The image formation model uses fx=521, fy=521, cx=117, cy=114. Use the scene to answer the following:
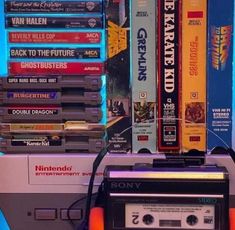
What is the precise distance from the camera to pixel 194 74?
1.46 meters

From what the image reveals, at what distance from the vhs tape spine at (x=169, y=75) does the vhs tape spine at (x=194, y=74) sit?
0.06 feet

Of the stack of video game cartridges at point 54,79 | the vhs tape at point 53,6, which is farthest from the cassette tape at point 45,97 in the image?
the vhs tape at point 53,6

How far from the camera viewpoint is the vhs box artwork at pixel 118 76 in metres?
1.45

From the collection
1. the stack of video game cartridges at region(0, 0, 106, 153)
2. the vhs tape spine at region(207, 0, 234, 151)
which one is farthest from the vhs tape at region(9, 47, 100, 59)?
the vhs tape spine at region(207, 0, 234, 151)

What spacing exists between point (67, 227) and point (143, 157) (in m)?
0.30

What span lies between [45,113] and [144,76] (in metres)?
0.30

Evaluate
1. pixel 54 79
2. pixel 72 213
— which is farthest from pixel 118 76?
pixel 72 213

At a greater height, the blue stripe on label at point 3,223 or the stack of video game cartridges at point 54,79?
the stack of video game cartridges at point 54,79

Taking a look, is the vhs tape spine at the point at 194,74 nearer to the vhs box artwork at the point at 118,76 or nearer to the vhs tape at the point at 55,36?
the vhs box artwork at the point at 118,76

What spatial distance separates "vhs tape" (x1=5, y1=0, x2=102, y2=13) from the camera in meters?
1.45

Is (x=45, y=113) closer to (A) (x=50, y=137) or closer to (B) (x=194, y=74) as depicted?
(A) (x=50, y=137)

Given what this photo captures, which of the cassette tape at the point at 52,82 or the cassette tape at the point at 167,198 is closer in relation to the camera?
the cassette tape at the point at 167,198

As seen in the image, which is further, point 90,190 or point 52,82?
point 52,82

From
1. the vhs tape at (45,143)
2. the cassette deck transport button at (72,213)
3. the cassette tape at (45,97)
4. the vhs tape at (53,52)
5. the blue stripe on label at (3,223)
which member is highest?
the vhs tape at (53,52)
